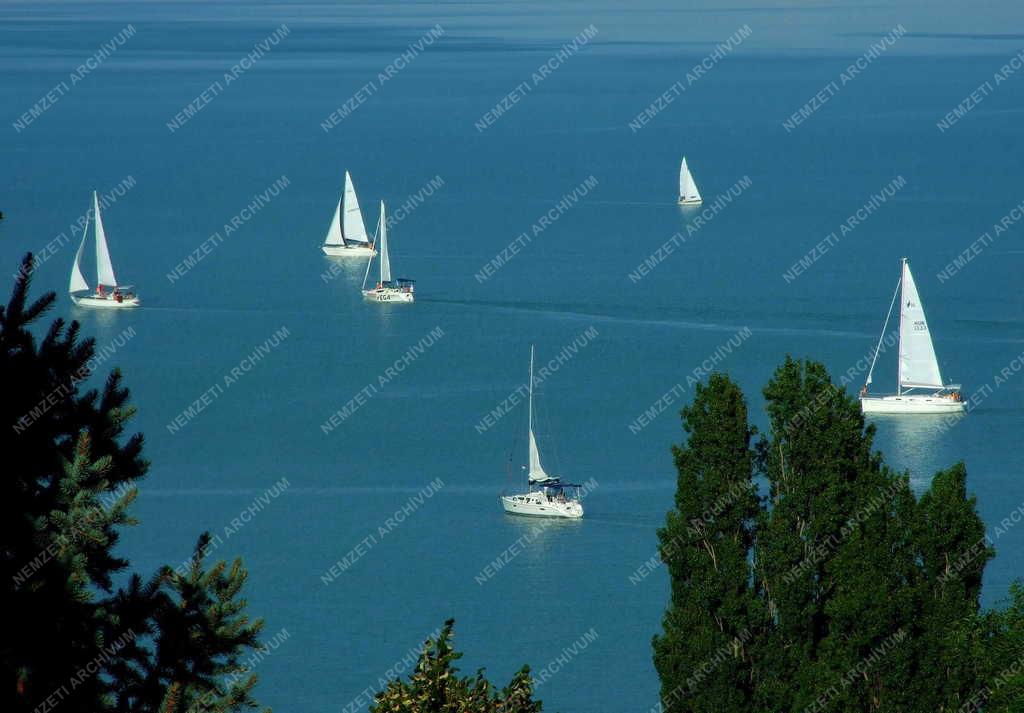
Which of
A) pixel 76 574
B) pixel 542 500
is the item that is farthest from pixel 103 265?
pixel 76 574

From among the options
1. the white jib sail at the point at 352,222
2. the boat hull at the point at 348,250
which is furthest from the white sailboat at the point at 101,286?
the white jib sail at the point at 352,222

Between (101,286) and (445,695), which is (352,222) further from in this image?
(445,695)

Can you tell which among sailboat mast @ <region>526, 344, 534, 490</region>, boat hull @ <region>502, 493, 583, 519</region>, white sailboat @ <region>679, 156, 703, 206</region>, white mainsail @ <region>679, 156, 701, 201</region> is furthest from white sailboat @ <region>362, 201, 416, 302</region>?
white sailboat @ <region>679, 156, 703, 206</region>

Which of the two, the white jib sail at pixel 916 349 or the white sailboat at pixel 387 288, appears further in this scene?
the white sailboat at pixel 387 288

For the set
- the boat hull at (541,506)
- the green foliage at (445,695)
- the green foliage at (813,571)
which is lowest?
the green foliage at (445,695)

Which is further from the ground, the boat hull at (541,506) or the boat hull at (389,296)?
the boat hull at (389,296)

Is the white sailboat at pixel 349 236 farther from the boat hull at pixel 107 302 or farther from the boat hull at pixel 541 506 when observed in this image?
the boat hull at pixel 541 506
